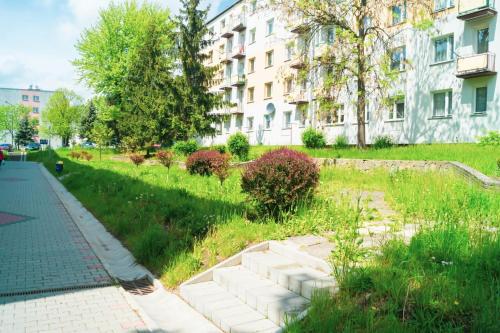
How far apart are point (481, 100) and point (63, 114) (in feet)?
222

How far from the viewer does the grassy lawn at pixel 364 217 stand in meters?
3.51

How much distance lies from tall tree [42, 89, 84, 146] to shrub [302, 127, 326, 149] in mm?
55234

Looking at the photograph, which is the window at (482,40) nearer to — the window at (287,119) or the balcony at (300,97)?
the balcony at (300,97)

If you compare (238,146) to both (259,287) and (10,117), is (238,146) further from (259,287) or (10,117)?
(10,117)

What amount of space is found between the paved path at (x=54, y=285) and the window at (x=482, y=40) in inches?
834

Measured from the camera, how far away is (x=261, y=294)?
4695mm

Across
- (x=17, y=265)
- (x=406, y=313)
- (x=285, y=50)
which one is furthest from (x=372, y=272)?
(x=285, y=50)

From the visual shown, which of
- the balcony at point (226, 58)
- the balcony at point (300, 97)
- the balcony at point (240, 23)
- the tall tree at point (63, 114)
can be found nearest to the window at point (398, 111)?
the balcony at point (300, 97)

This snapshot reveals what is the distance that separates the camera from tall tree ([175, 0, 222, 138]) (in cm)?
3312

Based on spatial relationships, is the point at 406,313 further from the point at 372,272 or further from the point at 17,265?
the point at 17,265

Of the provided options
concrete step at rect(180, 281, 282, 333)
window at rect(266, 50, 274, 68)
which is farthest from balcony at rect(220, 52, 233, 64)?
concrete step at rect(180, 281, 282, 333)

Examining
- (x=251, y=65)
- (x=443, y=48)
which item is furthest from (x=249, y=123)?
(x=443, y=48)

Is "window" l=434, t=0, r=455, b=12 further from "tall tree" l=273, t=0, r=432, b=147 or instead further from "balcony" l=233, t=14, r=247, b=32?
"balcony" l=233, t=14, r=247, b=32

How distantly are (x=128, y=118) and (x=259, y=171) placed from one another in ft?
117
